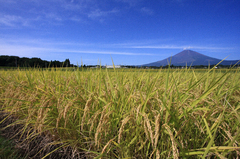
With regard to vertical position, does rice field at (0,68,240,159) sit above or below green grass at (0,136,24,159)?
above

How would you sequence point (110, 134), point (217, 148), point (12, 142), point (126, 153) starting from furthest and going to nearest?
point (12, 142) < point (110, 134) < point (126, 153) < point (217, 148)

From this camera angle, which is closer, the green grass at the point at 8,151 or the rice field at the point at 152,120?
the rice field at the point at 152,120

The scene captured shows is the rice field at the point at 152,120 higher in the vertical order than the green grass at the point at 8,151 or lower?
higher

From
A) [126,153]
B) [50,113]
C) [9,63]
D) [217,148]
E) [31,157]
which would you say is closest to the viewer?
[217,148]

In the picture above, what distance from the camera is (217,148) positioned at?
1044 mm

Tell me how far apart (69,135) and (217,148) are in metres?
1.90

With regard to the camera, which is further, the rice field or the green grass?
the green grass

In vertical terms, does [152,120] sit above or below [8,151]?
above

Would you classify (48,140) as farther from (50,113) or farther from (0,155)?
(0,155)

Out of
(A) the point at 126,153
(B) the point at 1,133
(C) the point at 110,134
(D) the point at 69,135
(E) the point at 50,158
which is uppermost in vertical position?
(C) the point at 110,134

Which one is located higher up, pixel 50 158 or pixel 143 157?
pixel 143 157

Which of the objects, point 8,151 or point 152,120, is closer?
point 152,120

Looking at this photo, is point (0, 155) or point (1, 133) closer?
point (0, 155)

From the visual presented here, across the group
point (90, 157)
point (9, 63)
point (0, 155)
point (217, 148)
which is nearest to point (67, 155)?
point (90, 157)
